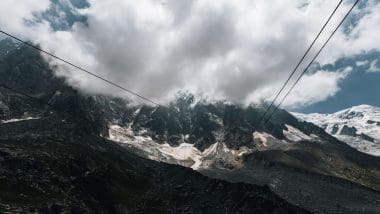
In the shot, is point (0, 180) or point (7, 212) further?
point (0, 180)

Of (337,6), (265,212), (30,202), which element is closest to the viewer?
(337,6)

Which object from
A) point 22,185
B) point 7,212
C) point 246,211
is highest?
point 246,211

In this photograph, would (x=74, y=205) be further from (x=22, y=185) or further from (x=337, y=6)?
(x=337, y=6)

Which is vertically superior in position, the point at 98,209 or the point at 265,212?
the point at 265,212

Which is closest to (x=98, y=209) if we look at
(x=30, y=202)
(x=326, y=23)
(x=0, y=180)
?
(x=30, y=202)

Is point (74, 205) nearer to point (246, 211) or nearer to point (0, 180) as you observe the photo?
point (0, 180)

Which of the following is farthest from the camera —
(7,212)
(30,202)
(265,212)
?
(265,212)

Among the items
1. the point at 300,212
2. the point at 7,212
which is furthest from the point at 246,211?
the point at 7,212

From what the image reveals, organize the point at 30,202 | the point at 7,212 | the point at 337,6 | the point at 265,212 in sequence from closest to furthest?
the point at 337,6, the point at 7,212, the point at 30,202, the point at 265,212

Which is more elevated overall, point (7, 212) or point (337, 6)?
point (337, 6)
